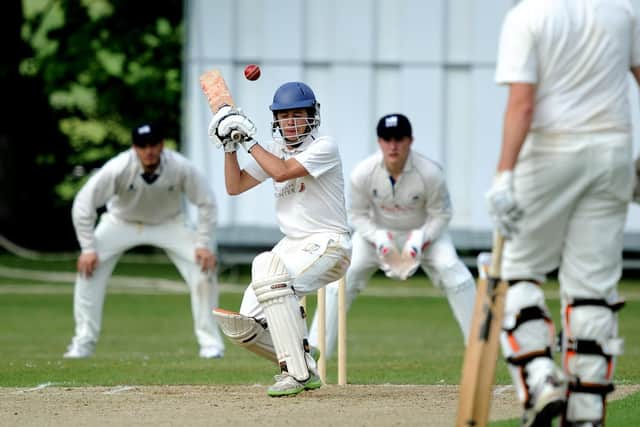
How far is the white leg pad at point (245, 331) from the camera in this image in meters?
6.92

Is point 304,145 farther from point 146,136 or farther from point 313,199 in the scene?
point 146,136

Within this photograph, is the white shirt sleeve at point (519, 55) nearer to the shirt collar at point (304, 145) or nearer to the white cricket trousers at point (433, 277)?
the shirt collar at point (304, 145)

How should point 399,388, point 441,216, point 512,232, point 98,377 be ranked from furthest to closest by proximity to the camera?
point 441,216, point 98,377, point 399,388, point 512,232

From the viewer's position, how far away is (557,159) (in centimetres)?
512

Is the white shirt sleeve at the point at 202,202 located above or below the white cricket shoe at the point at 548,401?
below

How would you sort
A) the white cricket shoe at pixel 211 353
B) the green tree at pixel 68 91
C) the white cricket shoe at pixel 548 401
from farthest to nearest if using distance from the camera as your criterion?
the green tree at pixel 68 91
the white cricket shoe at pixel 211 353
the white cricket shoe at pixel 548 401

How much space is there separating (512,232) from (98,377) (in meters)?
4.19

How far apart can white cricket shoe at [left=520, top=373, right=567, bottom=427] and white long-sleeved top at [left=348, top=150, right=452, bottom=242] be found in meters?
4.48

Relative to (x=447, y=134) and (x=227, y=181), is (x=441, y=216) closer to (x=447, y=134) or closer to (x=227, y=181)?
(x=227, y=181)

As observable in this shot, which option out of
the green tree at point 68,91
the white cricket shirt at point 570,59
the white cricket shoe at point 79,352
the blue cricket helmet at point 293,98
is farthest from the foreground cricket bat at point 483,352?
the green tree at point 68,91

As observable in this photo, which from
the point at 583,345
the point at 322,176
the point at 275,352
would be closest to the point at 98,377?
the point at 275,352

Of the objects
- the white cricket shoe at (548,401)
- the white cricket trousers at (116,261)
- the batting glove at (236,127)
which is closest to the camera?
the white cricket shoe at (548,401)

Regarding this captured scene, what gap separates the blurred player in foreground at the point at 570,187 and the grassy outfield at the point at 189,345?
2.96 feet

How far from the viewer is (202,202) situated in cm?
1058
